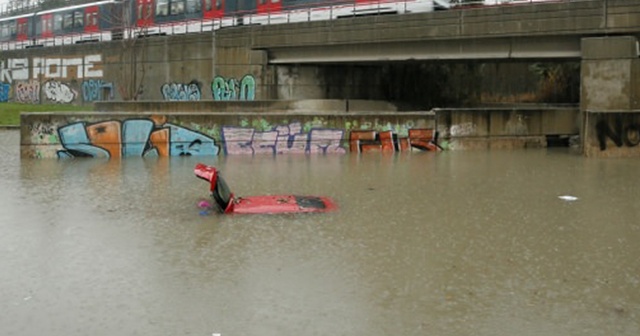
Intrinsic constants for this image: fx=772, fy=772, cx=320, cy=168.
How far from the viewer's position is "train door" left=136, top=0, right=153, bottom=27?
51750 mm

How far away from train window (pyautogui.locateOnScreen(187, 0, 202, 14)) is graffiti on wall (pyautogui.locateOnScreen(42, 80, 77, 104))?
569 inches

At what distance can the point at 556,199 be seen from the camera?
17.2 metres

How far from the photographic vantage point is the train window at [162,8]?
49.9 metres

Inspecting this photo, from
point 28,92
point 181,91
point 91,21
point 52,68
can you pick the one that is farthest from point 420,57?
point 28,92

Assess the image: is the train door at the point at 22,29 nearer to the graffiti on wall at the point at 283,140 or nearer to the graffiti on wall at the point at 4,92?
the graffiti on wall at the point at 4,92

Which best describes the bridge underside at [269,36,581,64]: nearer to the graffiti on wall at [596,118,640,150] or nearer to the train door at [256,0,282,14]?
the train door at [256,0,282,14]

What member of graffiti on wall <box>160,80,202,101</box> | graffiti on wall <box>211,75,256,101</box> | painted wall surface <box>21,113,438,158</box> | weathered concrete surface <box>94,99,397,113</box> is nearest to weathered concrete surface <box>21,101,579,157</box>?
painted wall surface <box>21,113,438,158</box>

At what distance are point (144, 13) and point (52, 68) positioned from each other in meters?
10.8

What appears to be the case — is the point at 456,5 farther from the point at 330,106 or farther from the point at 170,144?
the point at 170,144

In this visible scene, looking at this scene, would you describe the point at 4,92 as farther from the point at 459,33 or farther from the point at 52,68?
the point at 459,33

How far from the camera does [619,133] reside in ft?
88.4

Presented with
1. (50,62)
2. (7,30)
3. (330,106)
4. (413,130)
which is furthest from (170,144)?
(7,30)

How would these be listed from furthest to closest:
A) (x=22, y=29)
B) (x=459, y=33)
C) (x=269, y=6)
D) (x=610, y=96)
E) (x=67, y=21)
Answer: (x=22, y=29) < (x=67, y=21) < (x=269, y=6) < (x=459, y=33) < (x=610, y=96)

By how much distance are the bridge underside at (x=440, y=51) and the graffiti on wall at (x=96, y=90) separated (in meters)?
17.4
